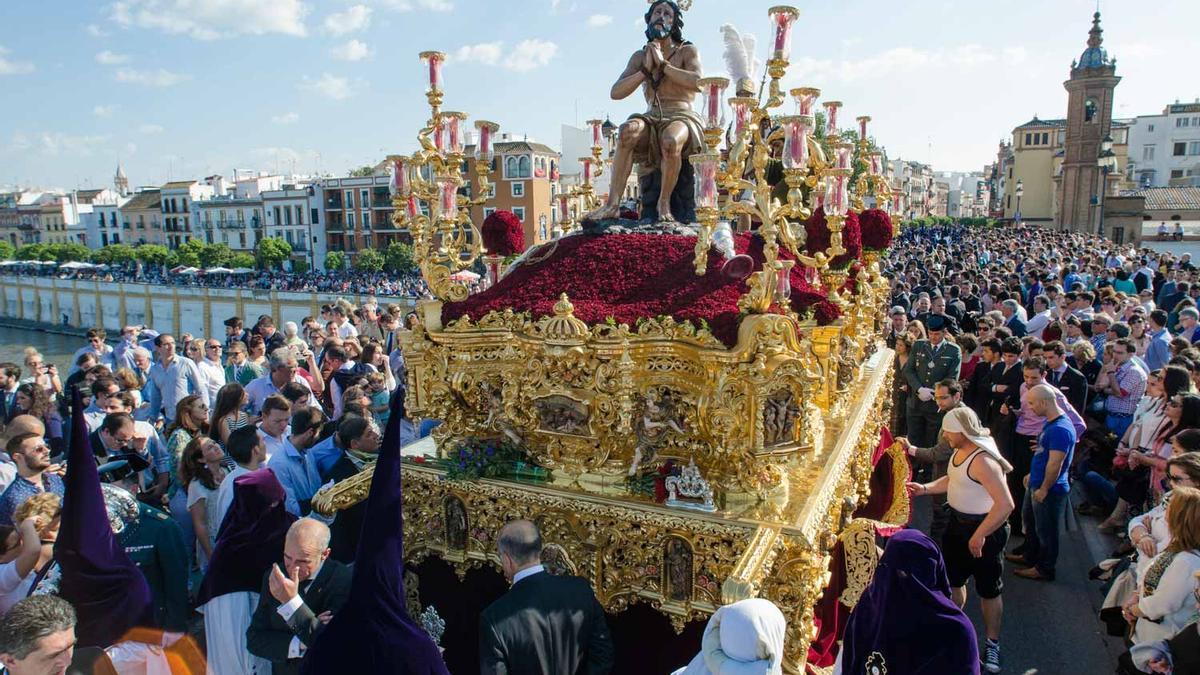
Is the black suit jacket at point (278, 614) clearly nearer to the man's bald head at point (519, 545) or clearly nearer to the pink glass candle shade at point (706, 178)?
the man's bald head at point (519, 545)

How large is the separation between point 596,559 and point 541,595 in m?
1.15

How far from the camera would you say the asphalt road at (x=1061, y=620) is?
15.8 ft

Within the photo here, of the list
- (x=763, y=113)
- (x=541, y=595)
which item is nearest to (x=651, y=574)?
(x=541, y=595)

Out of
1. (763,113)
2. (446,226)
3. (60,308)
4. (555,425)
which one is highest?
(763,113)

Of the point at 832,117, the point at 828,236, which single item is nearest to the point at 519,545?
the point at 828,236

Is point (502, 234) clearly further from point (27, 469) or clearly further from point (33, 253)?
point (33, 253)

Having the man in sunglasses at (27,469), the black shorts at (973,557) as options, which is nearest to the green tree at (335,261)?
the man in sunglasses at (27,469)

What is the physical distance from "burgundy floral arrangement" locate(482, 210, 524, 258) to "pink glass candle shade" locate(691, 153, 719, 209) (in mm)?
2499

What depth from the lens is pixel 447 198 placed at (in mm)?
5172

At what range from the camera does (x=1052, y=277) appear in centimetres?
1498

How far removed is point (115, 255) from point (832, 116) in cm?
6941

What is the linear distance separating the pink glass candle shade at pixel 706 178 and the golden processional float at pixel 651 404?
1 centimetres

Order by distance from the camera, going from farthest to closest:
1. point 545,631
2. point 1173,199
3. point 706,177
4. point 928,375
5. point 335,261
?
point 335,261
point 1173,199
point 928,375
point 706,177
point 545,631

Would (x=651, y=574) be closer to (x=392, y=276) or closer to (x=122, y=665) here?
(x=122, y=665)
